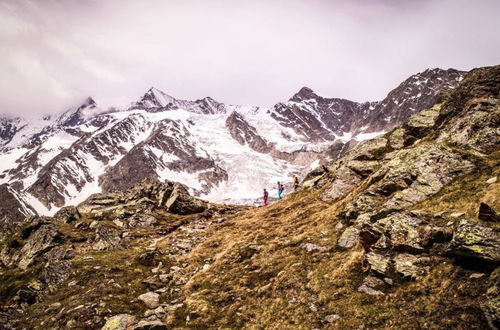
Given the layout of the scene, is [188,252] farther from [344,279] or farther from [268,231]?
[344,279]

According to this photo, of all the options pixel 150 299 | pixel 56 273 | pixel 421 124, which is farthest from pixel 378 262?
pixel 421 124

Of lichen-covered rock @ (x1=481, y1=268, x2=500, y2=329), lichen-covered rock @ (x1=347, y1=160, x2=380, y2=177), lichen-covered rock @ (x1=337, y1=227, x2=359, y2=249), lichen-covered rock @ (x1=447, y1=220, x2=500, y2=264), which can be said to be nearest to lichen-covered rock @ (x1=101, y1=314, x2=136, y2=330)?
lichen-covered rock @ (x1=337, y1=227, x2=359, y2=249)

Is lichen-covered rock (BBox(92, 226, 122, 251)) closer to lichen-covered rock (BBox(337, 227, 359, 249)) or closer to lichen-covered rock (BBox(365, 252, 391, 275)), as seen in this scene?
lichen-covered rock (BBox(337, 227, 359, 249))

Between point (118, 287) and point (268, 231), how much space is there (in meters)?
13.2

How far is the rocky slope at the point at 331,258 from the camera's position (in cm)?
1470

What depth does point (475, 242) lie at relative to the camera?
14.3m

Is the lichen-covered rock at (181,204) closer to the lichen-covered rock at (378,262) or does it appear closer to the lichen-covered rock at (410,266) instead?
the lichen-covered rock at (378,262)

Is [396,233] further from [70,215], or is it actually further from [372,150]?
[70,215]

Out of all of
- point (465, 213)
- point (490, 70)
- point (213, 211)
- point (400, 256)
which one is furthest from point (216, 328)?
point (213, 211)

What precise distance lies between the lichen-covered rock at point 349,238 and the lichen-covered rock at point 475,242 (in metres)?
7.01

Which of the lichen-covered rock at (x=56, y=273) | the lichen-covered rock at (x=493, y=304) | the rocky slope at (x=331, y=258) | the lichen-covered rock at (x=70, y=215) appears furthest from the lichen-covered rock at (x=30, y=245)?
the lichen-covered rock at (x=493, y=304)

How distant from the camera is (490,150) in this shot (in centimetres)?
2409

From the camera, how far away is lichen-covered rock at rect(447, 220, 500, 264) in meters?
13.8

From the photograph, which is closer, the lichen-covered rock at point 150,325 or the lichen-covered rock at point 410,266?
the lichen-covered rock at point 410,266
